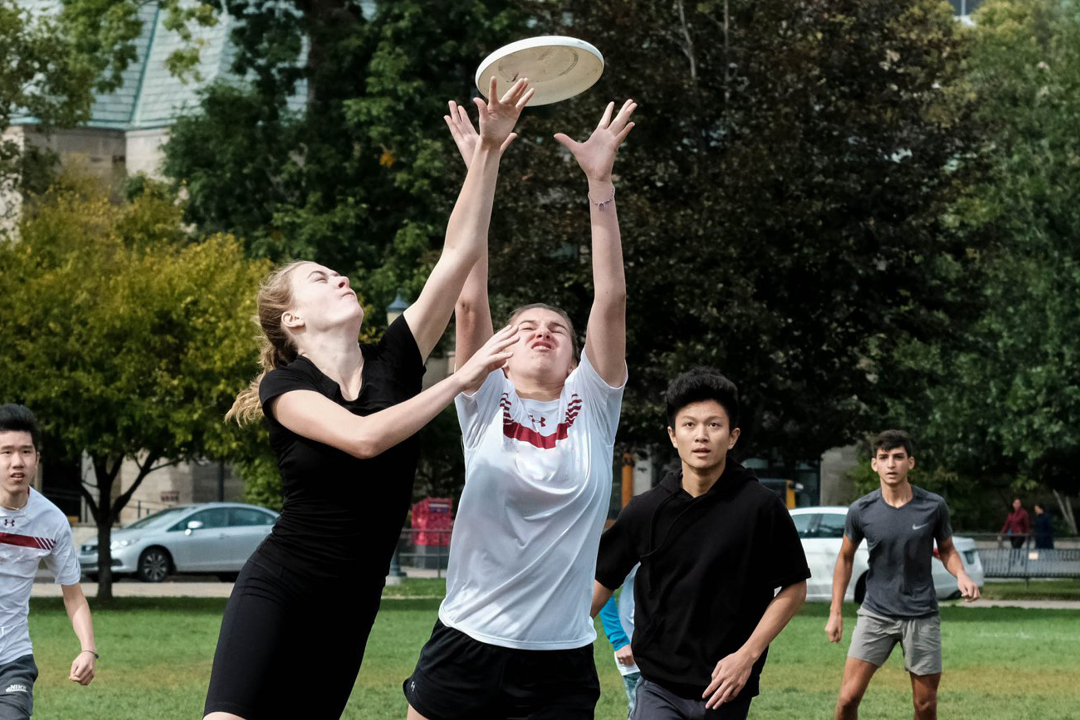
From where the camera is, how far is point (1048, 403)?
35.7 meters

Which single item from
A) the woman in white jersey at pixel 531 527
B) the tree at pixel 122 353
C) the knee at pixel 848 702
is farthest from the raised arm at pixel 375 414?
the tree at pixel 122 353

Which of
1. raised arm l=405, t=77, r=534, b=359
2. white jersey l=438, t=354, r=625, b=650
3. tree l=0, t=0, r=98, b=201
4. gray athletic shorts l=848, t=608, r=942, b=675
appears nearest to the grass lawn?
gray athletic shorts l=848, t=608, r=942, b=675

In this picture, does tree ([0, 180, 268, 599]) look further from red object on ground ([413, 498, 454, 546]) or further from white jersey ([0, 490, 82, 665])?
white jersey ([0, 490, 82, 665])

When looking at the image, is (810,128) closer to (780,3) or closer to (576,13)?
(780,3)

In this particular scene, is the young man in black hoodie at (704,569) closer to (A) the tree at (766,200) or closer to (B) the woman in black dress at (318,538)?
(B) the woman in black dress at (318,538)

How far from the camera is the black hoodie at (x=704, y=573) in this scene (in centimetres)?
630

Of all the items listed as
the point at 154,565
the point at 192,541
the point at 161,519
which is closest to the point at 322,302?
the point at 192,541

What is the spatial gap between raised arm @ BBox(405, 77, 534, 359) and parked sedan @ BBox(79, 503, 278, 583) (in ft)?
96.8

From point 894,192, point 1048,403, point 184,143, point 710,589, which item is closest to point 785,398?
point 894,192

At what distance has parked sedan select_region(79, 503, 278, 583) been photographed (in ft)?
113

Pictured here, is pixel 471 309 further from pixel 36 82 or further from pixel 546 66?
pixel 36 82

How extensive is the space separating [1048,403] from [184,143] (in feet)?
64.8

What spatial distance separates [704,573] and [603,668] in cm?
1175

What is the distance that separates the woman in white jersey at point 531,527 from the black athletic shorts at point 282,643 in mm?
747
